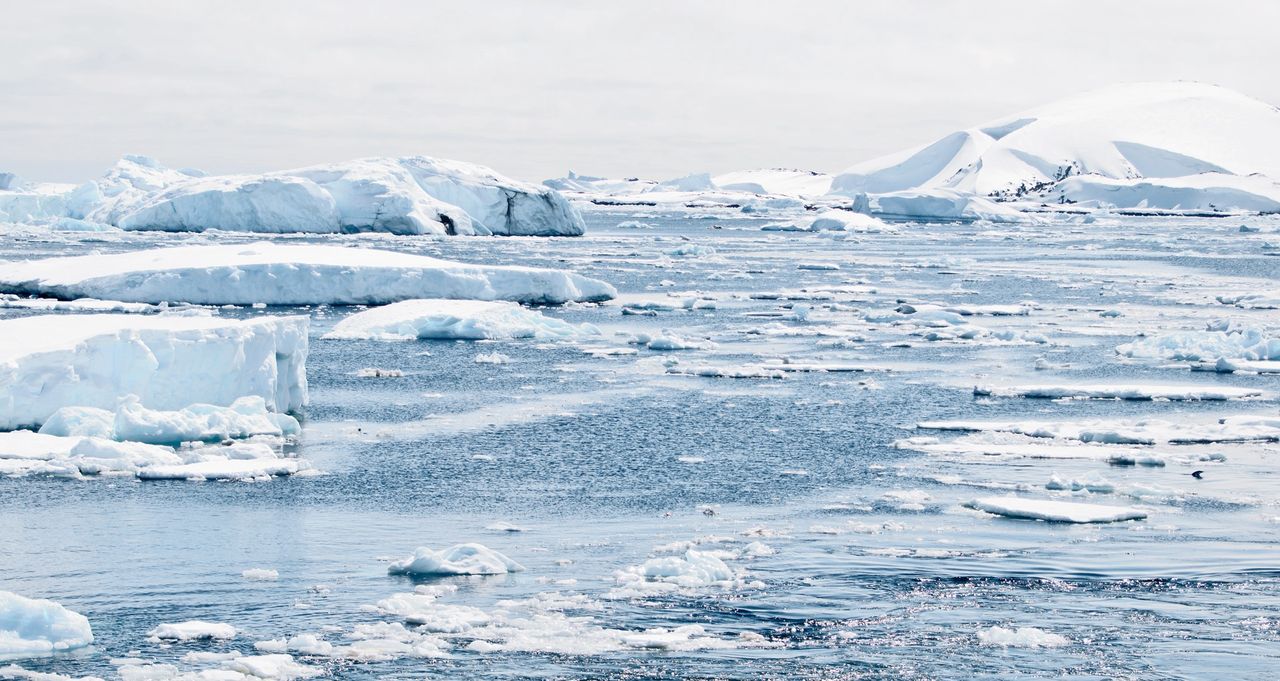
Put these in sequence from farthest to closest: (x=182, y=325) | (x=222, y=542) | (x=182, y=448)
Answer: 1. (x=182, y=325)
2. (x=182, y=448)
3. (x=222, y=542)

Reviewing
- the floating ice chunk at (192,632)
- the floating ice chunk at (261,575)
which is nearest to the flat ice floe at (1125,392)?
the floating ice chunk at (261,575)

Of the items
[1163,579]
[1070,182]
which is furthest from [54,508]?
[1070,182]

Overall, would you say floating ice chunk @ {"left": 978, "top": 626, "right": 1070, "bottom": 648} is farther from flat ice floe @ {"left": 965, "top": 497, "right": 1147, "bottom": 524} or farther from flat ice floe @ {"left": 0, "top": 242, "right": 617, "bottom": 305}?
flat ice floe @ {"left": 0, "top": 242, "right": 617, "bottom": 305}

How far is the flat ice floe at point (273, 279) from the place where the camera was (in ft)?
66.9

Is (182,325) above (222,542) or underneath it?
above

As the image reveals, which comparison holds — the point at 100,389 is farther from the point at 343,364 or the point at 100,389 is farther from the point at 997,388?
the point at 997,388

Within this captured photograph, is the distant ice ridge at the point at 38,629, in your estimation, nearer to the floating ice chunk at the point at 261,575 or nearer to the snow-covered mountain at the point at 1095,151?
the floating ice chunk at the point at 261,575

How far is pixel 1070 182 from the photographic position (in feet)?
264

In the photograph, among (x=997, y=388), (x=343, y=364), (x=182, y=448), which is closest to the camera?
(x=182, y=448)

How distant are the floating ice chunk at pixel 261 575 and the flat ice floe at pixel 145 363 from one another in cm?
402

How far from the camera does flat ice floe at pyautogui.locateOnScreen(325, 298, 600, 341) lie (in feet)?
57.2

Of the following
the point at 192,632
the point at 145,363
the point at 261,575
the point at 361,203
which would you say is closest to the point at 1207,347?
the point at 145,363

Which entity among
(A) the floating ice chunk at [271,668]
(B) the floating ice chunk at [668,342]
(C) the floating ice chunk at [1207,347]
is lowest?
(A) the floating ice chunk at [271,668]

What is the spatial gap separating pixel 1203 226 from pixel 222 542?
5409 cm
